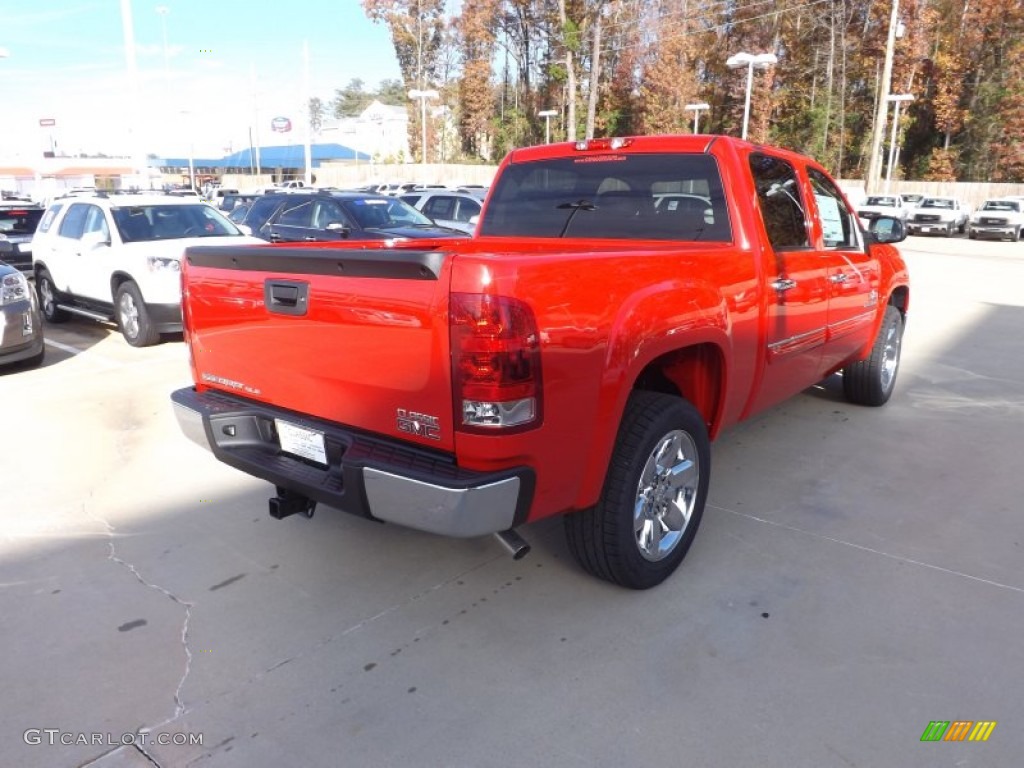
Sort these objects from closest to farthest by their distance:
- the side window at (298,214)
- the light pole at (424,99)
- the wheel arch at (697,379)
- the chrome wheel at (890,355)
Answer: the wheel arch at (697,379) < the chrome wheel at (890,355) < the side window at (298,214) < the light pole at (424,99)

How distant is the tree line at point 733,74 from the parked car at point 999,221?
11052 millimetres

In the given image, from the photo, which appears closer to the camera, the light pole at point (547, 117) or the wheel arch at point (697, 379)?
the wheel arch at point (697, 379)

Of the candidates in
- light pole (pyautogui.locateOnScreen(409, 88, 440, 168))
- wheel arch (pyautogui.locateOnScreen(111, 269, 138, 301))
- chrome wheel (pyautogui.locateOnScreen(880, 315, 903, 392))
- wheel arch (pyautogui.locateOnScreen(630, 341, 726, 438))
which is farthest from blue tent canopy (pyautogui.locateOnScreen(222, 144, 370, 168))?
wheel arch (pyautogui.locateOnScreen(630, 341, 726, 438))

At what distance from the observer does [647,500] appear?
325cm

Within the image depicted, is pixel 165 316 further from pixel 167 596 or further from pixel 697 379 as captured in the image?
pixel 697 379

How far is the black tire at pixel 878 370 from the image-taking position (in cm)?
588

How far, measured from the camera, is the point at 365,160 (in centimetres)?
6725

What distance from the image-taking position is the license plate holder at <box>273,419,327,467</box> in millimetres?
2914

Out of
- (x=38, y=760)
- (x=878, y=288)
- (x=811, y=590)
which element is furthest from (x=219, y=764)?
(x=878, y=288)

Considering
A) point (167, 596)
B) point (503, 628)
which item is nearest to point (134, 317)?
point (167, 596)

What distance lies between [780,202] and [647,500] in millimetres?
2021

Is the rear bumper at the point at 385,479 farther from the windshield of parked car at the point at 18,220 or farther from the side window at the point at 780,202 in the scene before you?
the windshield of parked car at the point at 18,220

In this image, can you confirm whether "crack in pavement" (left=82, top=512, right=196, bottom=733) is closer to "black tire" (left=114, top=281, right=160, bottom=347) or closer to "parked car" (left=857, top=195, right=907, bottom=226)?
"black tire" (left=114, top=281, right=160, bottom=347)

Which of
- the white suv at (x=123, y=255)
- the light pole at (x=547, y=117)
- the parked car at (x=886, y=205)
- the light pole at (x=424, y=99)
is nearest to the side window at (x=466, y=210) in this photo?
the white suv at (x=123, y=255)
